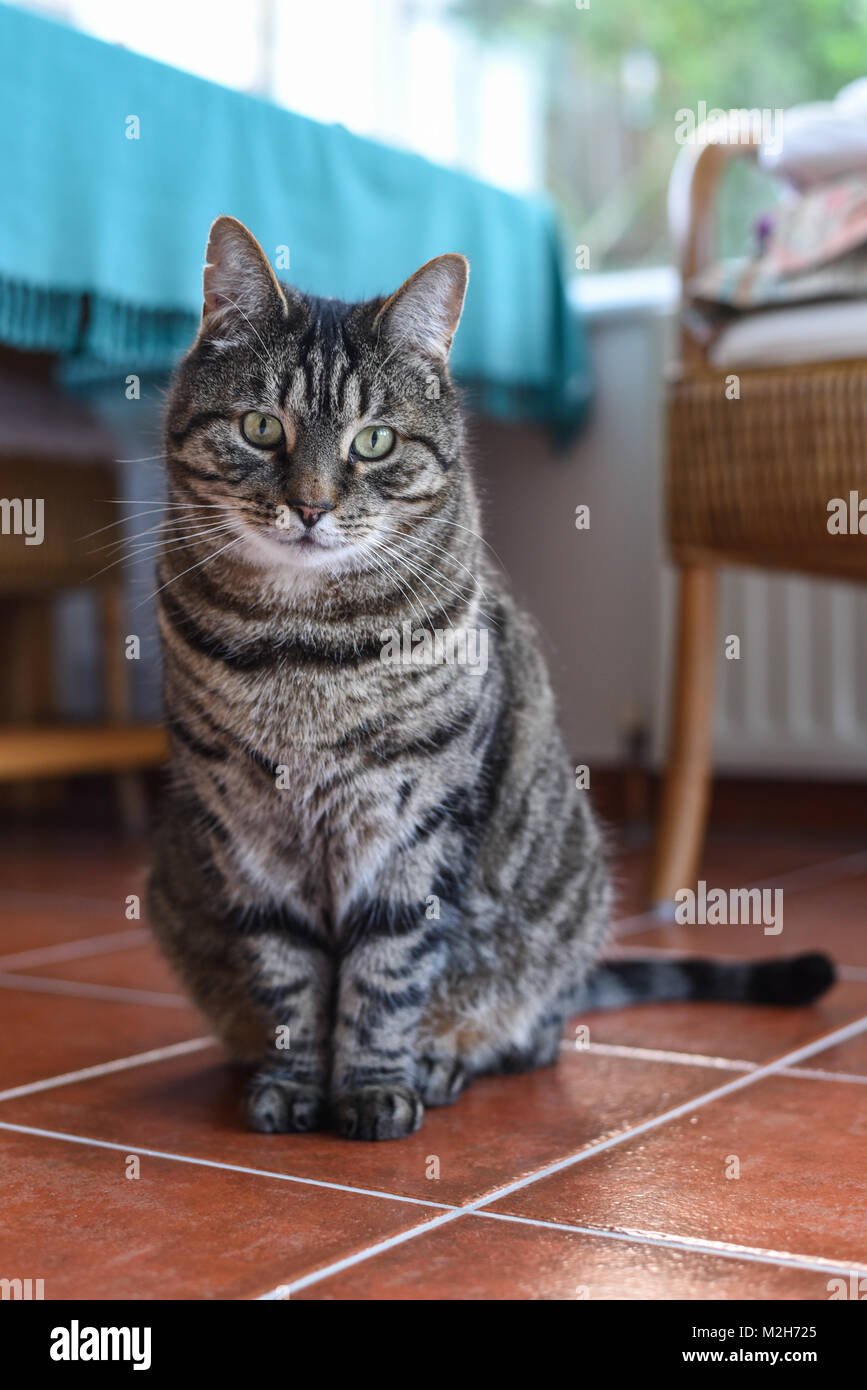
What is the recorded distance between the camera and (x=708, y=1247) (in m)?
0.98

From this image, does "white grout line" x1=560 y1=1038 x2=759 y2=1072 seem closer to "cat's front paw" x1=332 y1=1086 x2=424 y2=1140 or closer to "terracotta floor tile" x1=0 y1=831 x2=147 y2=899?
"cat's front paw" x1=332 y1=1086 x2=424 y2=1140

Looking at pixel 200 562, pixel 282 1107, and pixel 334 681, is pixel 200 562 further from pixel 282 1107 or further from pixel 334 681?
pixel 282 1107

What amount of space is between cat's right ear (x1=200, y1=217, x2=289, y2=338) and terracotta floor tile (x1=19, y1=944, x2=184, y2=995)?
0.84m

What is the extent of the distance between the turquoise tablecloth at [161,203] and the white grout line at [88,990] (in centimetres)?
83

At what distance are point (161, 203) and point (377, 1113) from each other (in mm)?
1396

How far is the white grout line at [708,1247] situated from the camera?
0.94m

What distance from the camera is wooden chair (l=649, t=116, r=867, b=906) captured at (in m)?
1.88

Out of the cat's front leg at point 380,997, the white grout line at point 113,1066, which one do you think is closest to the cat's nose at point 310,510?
the cat's front leg at point 380,997

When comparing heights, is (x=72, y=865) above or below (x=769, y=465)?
below

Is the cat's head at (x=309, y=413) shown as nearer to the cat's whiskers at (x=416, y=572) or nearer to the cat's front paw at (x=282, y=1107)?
the cat's whiskers at (x=416, y=572)

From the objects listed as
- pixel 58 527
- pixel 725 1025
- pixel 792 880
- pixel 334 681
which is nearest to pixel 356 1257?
pixel 334 681

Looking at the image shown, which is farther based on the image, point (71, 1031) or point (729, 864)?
point (729, 864)

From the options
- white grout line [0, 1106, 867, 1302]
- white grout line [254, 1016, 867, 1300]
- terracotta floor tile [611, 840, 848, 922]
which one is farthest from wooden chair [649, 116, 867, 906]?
white grout line [0, 1106, 867, 1302]

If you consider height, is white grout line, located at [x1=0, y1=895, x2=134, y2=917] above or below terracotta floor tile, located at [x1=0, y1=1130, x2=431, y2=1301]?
above
